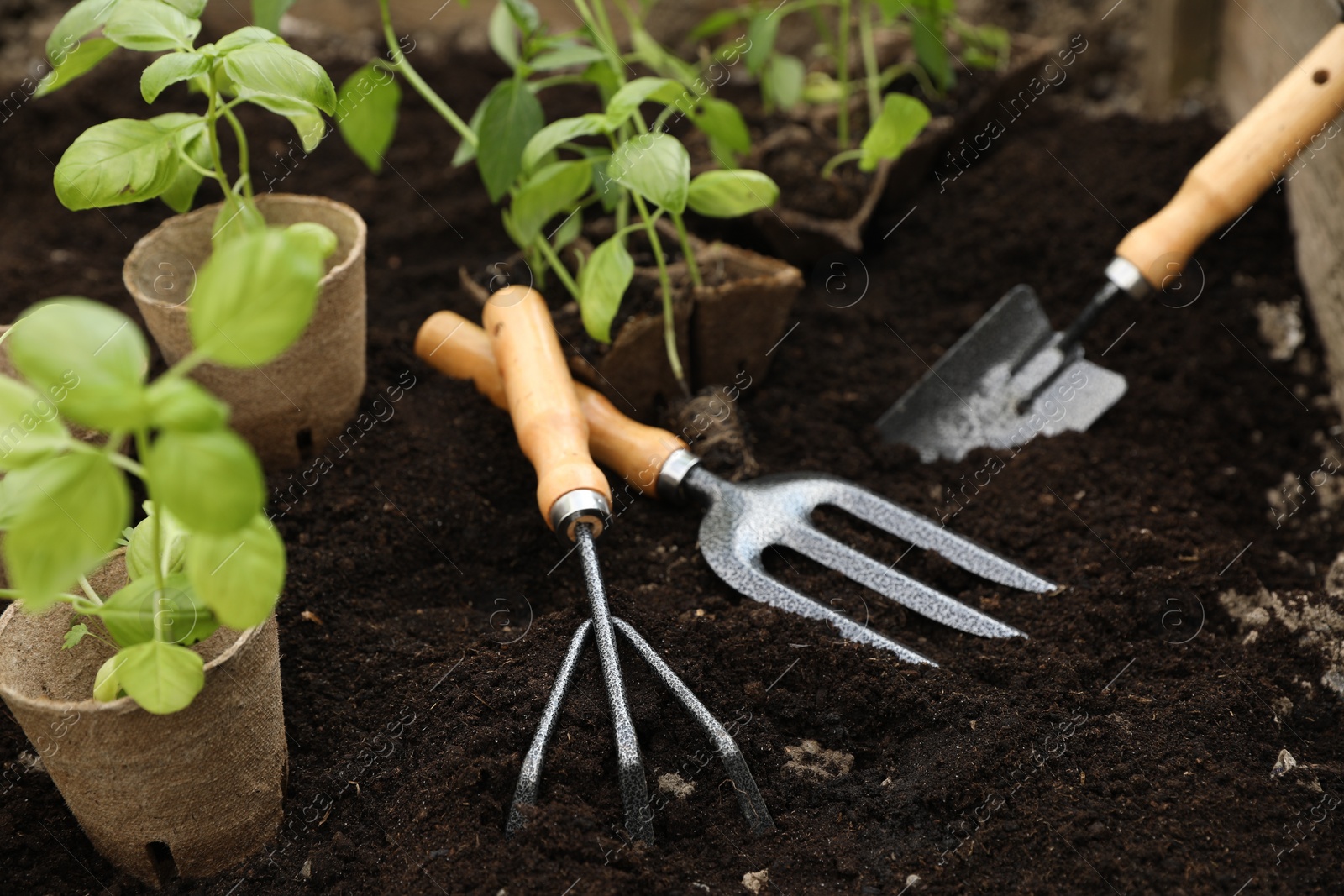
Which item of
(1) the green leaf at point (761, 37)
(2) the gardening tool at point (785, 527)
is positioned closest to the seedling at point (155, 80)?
(2) the gardening tool at point (785, 527)

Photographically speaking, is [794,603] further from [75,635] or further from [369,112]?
[369,112]

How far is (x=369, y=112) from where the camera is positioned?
1.88 metres

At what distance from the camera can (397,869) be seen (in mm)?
1219

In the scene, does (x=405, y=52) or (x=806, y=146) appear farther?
(x=405, y=52)

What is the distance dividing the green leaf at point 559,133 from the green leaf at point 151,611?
2.77 feet

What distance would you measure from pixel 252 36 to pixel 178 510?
822 mm

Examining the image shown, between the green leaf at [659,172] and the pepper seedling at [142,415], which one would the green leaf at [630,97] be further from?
the pepper seedling at [142,415]

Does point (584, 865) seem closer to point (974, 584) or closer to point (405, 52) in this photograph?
point (974, 584)

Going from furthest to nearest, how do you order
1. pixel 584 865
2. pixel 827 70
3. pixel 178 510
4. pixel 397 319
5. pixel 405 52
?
pixel 405 52
pixel 827 70
pixel 397 319
pixel 584 865
pixel 178 510

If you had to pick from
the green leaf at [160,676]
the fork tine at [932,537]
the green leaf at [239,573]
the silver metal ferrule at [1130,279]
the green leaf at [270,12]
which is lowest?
the green leaf at [160,676]

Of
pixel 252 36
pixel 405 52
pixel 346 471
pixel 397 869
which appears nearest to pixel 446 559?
pixel 346 471

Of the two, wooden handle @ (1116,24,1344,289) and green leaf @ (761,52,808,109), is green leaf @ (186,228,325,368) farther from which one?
green leaf @ (761,52,808,109)

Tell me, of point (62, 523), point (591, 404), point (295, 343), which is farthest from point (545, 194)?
point (62, 523)

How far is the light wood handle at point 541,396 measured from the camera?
1.53 meters
